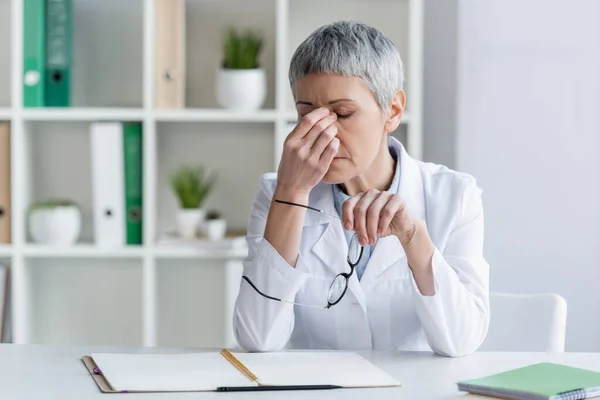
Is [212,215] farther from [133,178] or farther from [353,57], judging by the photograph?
[353,57]

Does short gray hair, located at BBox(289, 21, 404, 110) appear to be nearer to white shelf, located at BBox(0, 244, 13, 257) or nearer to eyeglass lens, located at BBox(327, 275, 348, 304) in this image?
eyeglass lens, located at BBox(327, 275, 348, 304)

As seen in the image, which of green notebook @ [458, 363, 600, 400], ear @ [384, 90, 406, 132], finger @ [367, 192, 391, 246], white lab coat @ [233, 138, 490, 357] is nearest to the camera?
green notebook @ [458, 363, 600, 400]

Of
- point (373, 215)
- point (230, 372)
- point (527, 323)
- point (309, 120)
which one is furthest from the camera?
point (527, 323)

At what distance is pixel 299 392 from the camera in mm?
1280

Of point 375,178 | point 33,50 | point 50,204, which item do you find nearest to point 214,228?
point 50,204

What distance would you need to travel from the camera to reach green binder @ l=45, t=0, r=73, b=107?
2719mm

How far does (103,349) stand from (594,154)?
5.48 feet

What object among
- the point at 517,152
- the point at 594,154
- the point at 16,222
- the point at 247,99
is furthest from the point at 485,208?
the point at 16,222

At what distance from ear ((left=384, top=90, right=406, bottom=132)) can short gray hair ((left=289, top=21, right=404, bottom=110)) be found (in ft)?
0.08

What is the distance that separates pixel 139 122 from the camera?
2816 millimetres

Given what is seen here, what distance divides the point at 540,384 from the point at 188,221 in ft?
5.54

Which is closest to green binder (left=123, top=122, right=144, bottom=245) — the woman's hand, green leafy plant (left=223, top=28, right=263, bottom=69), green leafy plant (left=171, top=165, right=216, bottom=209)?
green leafy plant (left=171, top=165, right=216, bottom=209)

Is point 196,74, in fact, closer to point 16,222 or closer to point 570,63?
point 16,222

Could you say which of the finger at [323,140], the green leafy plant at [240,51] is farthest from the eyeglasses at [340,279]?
the green leafy plant at [240,51]
